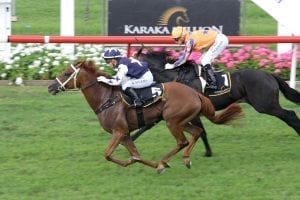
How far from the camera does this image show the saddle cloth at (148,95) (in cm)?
884

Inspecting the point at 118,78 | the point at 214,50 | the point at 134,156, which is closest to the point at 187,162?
the point at 134,156

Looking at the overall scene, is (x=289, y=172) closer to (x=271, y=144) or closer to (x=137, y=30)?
(x=271, y=144)

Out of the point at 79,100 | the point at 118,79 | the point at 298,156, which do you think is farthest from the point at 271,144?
the point at 79,100

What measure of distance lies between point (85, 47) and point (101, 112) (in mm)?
6392

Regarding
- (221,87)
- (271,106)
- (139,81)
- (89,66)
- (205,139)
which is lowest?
(205,139)

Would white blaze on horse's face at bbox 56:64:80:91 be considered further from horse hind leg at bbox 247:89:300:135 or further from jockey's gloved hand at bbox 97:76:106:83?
horse hind leg at bbox 247:89:300:135

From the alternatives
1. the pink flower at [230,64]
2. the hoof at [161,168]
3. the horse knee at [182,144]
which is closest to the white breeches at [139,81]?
the horse knee at [182,144]

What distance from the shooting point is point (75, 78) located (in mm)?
8914

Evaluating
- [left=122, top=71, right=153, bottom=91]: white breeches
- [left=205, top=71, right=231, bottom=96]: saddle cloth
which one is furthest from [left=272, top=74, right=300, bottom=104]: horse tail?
[left=122, top=71, right=153, bottom=91]: white breeches

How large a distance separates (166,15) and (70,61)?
90.3 inches

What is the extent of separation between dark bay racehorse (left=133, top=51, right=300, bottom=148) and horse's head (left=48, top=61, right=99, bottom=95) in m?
1.27

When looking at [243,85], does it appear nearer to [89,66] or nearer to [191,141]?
[191,141]

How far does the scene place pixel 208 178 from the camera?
8641 mm

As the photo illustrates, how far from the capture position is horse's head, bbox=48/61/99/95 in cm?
889
